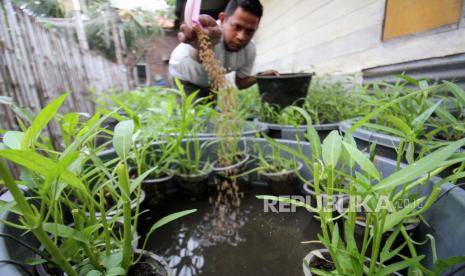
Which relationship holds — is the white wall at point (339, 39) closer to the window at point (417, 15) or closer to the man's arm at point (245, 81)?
→ the window at point (417, 15)

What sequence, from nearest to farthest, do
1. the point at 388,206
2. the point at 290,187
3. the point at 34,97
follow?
1. the point at 388,206
2. the point at 290,187
3. the point at 34,97

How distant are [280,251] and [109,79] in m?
4.01

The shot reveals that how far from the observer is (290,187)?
721 mm

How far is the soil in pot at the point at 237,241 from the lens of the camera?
1.61 feet

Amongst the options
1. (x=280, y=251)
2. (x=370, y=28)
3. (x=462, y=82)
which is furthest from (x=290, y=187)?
(x=370, y=28)

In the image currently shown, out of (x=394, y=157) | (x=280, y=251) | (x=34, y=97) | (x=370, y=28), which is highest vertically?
(x=370, y=28)

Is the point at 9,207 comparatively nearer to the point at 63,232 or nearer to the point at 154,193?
the point at 63,232

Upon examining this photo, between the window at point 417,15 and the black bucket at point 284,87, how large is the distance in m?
0.40

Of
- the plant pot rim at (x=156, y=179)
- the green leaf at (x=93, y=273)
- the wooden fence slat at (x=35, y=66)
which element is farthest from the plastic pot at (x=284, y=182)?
the wooden fence slat at (x=35, y=66)

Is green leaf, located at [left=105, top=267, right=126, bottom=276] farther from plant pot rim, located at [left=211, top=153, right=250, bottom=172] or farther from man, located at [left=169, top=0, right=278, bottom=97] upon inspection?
man, located at [left=169, top=0, right=278, bottom=97]

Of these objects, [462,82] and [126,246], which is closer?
[126,246]

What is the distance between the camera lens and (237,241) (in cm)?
57

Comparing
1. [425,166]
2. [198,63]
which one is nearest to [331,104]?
[198,63]

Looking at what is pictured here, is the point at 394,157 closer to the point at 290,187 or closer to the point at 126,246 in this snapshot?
the point at 290,187
